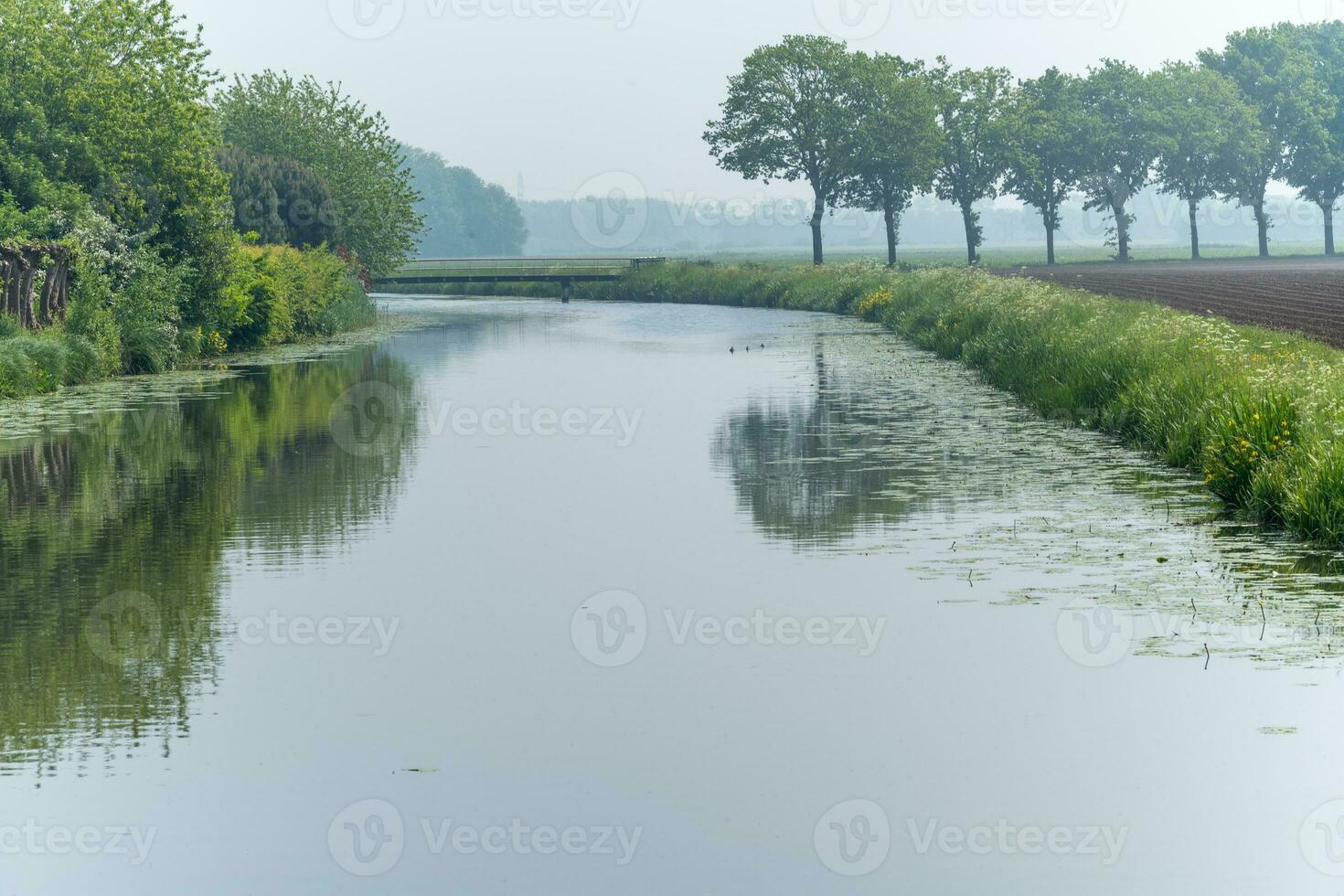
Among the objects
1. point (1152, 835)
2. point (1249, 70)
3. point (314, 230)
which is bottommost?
point (1152, 835)

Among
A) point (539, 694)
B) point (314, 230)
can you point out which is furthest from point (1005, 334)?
point (314, 230)

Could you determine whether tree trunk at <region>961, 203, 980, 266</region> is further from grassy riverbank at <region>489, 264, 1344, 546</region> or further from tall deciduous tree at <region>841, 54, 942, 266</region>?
grassy riverbank at <region>489, 264, 1344, 546</region>

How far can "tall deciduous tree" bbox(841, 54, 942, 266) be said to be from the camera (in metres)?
104

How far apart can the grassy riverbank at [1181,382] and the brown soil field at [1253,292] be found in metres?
3.40

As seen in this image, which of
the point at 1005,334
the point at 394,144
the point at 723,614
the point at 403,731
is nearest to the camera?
the point at 403,731

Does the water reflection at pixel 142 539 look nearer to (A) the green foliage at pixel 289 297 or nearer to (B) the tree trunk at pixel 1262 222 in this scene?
(A) the green foliage at pixel 289 297

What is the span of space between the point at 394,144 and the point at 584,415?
44.3 m

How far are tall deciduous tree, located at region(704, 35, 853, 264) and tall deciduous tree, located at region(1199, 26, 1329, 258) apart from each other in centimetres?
2973

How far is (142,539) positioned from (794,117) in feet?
295

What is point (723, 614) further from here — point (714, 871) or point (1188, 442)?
point (1188, 442)

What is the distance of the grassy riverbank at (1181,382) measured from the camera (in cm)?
1582

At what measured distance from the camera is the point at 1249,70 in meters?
122

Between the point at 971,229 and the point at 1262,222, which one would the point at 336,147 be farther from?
the point at 1262,222

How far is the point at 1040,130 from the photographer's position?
111000 mm
